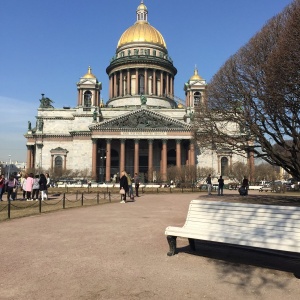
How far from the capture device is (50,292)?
5250 millimetres

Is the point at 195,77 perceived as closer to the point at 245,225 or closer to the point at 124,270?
the point at 245,225

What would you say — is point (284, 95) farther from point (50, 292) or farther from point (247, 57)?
point (50, 292)

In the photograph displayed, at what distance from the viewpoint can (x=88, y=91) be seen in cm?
7056

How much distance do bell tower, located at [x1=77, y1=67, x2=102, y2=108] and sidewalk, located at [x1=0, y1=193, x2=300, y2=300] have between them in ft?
203

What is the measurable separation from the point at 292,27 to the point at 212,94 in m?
13.4

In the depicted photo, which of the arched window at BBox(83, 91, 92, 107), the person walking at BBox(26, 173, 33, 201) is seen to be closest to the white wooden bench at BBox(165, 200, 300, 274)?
the person walking at BBox(26, 173, 33, 201)

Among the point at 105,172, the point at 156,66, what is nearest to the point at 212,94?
the point at 105,172

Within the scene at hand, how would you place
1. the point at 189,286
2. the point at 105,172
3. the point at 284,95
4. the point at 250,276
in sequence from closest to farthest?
the point at 189,286 < the point at 250,276 < the point at 284,95 < the point at 105,172

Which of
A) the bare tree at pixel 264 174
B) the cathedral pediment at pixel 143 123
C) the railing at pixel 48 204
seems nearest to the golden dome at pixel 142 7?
the cathedral pediment at pixel 143 123

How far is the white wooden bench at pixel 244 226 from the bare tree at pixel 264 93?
881 centimetres

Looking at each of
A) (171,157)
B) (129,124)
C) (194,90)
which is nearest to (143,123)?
(129,124)

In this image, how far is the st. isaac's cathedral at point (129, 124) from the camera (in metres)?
62.1

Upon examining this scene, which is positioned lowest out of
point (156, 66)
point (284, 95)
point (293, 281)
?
point (293, 281)

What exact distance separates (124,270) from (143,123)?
56.8 m
